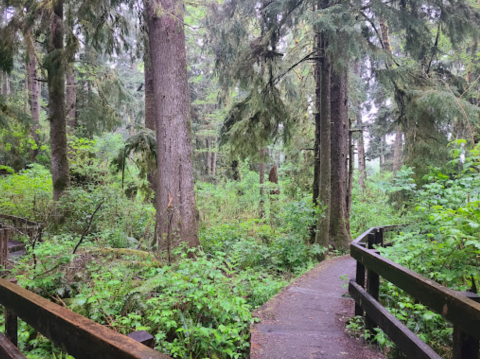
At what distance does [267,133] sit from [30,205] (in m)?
8.63

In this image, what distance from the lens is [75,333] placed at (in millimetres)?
1577

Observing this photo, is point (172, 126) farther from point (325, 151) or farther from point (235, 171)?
point (235, 171)

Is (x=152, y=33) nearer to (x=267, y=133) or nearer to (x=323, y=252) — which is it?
(x=267, y=133)

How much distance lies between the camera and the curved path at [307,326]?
3477mm

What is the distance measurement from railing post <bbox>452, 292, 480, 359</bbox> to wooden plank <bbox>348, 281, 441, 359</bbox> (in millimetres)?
278

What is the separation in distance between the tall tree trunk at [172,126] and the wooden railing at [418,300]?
13.7 feet

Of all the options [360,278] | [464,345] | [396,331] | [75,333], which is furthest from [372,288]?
[75,333]

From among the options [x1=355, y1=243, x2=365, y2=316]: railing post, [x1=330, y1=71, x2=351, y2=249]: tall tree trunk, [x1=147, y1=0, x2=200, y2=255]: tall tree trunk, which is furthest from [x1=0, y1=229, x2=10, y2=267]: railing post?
[x1=330, y1=71, x2=351, y2=249]: tall tree trunk

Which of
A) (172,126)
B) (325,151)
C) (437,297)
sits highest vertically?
(172,126)

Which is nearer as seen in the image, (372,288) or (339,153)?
(372,288)

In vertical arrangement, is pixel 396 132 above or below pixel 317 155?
above

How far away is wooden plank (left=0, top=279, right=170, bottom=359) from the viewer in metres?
1.32

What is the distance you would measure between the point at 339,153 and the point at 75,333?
10.5 metres

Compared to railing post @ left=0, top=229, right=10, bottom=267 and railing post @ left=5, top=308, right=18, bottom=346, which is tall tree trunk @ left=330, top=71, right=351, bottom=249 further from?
railing post @ left=5, top=308, right=18, bottom=346
